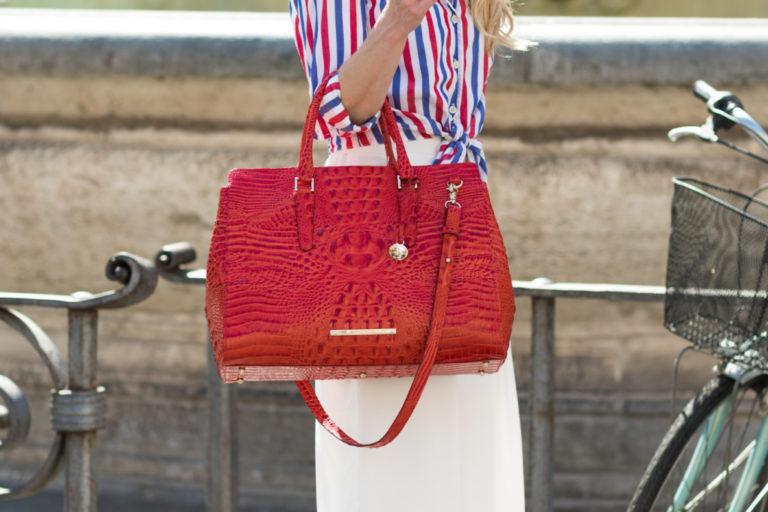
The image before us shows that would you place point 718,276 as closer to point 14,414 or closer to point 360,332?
point 360,332

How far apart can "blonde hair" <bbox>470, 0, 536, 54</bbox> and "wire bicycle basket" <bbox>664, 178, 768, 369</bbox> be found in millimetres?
509

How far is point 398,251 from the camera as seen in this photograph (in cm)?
158

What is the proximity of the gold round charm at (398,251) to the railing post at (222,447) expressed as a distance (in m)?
1.09

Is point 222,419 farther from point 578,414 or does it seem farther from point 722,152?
point 722,152

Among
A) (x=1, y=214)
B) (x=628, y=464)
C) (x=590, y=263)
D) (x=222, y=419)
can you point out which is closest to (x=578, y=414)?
(x=628, y=464)

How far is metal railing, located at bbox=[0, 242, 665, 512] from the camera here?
7.37 feet

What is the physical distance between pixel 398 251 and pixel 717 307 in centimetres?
82

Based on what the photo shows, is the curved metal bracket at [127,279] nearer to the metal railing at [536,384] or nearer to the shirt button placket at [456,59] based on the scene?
the metal railing at [536,384]

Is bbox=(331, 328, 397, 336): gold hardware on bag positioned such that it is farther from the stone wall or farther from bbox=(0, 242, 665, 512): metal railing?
the stone wall

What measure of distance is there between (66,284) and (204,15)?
94cm

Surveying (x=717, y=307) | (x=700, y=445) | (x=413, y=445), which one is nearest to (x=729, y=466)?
(x=700, y=445)

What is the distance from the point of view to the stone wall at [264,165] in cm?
284

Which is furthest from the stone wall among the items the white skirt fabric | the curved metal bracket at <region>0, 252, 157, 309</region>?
the white skirt fabric

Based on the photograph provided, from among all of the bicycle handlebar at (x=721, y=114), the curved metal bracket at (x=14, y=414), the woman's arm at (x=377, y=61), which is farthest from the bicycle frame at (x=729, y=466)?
the curved metal bracket at (x=14, y=414)
